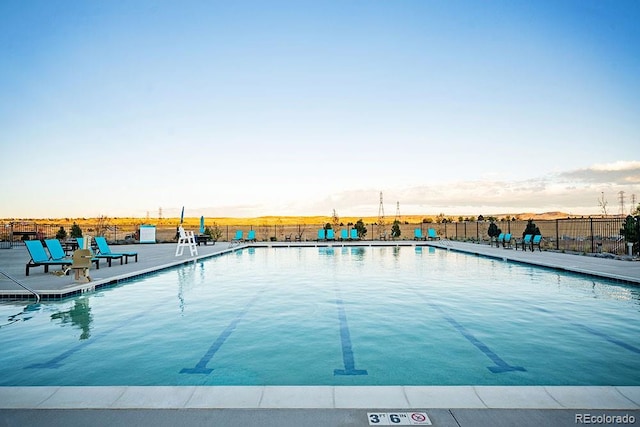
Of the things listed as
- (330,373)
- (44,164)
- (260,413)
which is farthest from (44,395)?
(44,164)

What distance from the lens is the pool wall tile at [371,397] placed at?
2.51 m

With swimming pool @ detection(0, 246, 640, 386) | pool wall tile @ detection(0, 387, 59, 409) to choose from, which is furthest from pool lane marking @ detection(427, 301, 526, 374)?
pool wall tile @ detection(0, 387, 59, 409)

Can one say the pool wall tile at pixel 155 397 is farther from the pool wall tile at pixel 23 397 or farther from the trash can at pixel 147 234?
the trash can at pixel 147 234

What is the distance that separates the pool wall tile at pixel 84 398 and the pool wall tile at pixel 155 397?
0.06 meters

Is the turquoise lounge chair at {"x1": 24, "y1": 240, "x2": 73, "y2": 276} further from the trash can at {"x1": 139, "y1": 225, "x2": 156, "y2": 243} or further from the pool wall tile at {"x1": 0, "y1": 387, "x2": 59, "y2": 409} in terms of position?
the trash can at {"x1": 139, "y1": 225, "x2": 156, "y2": 243}

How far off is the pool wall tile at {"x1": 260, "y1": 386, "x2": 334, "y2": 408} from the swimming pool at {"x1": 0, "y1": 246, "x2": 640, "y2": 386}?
2.05 feet

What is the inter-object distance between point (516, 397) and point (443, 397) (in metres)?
0.52

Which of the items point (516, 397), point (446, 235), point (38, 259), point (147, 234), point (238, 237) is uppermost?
point (147, 234)

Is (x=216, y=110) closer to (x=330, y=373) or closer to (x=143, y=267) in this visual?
(x=143, y=267)

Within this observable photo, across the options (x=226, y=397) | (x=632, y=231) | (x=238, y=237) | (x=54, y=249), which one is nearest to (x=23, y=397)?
(x=226, y=397)

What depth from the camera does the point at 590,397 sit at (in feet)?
8.54

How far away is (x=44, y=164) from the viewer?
21.9 meters

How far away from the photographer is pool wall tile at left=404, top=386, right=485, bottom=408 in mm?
2496

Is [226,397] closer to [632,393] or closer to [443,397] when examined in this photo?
[443,397]
